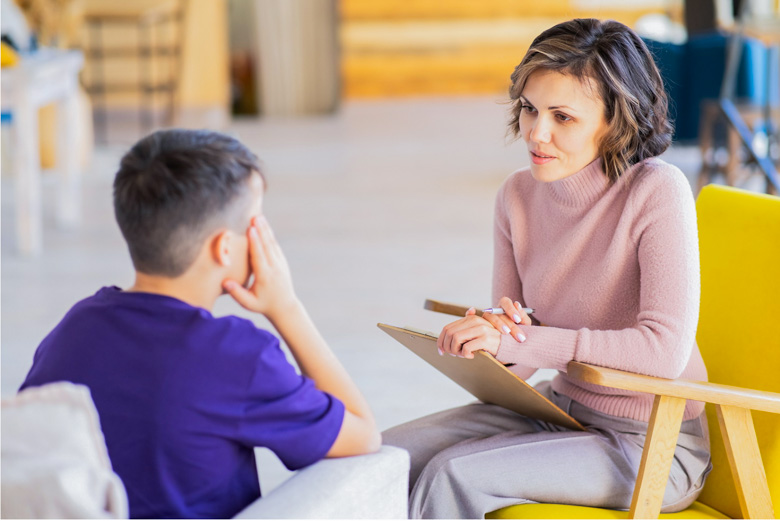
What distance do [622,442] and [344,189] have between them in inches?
167

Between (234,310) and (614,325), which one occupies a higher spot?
(614,325)

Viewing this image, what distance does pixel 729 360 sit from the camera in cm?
164

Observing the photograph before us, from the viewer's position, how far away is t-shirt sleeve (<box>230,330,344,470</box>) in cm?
110

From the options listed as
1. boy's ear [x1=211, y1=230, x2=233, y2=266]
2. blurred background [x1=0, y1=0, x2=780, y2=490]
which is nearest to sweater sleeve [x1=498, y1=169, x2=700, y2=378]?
blurred background [x1=0, y1=0, x2=780, y2=490]

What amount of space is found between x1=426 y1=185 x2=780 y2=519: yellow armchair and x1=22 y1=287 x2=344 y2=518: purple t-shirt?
50 cm

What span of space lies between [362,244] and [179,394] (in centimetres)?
337

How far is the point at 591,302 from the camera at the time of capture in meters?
1.53

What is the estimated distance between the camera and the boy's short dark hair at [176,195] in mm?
1097

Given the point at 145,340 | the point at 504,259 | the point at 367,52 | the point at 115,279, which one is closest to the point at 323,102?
the point at 367,52

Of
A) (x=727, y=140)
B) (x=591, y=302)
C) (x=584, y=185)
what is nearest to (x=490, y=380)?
(x=591, y=302)

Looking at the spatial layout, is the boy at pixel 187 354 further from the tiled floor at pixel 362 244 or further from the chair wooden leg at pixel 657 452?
the tiled floor at pixel 362 244

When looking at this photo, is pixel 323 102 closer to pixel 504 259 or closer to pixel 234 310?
pixel 234 310

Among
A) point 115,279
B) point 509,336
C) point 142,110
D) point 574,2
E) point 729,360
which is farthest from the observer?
point 574,2

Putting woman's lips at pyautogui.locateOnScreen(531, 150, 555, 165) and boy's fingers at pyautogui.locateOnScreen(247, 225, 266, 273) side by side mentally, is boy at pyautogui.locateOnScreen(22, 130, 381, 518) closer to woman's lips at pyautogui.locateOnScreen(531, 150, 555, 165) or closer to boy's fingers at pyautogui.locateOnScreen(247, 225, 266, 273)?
boy's fingers at pyautogui.locateOnScreen(247, 225, 266, 273)
